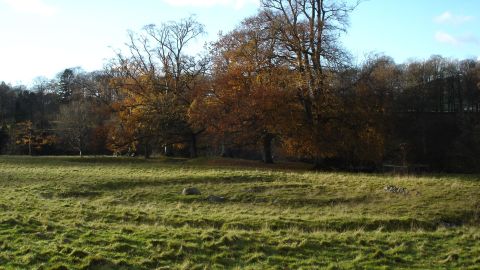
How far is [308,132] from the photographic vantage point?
3403 centimetres

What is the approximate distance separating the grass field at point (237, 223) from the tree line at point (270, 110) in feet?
35.6

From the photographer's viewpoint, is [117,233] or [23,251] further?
[117,233]

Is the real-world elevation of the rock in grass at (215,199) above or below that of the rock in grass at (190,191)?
below

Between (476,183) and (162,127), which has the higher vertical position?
(162,127)

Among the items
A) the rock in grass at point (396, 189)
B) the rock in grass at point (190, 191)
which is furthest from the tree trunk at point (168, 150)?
the rock in grass at point (396, 189)

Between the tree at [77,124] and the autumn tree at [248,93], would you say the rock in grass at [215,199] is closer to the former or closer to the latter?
the autumn tree at [248,93]

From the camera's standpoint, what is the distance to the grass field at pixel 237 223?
32.3 feet

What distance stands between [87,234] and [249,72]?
2715cm

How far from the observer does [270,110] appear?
3416cm

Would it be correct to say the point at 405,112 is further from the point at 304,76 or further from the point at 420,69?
the point at 304,76

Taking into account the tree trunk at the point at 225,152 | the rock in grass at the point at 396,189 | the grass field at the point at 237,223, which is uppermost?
the tree trunk at the point at 225,152

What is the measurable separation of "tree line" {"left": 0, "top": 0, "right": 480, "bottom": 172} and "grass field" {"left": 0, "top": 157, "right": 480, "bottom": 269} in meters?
10.9

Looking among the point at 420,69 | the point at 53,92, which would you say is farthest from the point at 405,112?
the point at 53,92

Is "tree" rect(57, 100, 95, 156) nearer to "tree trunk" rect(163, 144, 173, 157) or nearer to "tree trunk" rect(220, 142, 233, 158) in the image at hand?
"tree trunk" rect(163, 144, 173, 157)
